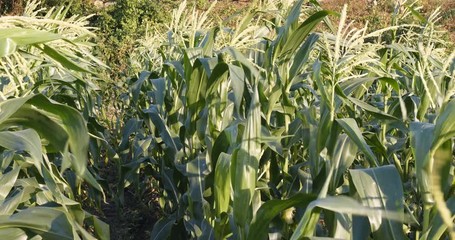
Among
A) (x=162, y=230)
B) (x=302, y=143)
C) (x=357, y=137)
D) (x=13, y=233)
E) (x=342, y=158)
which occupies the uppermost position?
(x=357, y=137)

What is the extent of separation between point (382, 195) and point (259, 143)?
551mm

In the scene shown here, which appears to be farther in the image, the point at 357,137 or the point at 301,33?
the point at 301,33

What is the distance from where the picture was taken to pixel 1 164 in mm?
2078

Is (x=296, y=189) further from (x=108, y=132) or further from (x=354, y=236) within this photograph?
(x=108, y=132)

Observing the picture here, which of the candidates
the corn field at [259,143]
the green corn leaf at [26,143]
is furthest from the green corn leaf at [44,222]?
the green corn leaf at [26,143]

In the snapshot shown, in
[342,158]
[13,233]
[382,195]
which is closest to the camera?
[382,195]

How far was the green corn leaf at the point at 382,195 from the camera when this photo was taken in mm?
1646

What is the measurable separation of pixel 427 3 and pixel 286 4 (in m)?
14.6

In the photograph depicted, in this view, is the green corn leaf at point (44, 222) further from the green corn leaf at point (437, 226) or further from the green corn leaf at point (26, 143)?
the green corn leaf at point (437, 226)

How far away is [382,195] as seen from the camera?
166 cm

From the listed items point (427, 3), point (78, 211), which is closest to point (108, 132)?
point (78, 211)

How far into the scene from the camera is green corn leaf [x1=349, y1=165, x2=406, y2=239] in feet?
5.40

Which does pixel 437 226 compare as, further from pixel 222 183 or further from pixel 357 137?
pixel 222 183

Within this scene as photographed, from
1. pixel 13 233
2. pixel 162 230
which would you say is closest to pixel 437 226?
pixel 13 233
